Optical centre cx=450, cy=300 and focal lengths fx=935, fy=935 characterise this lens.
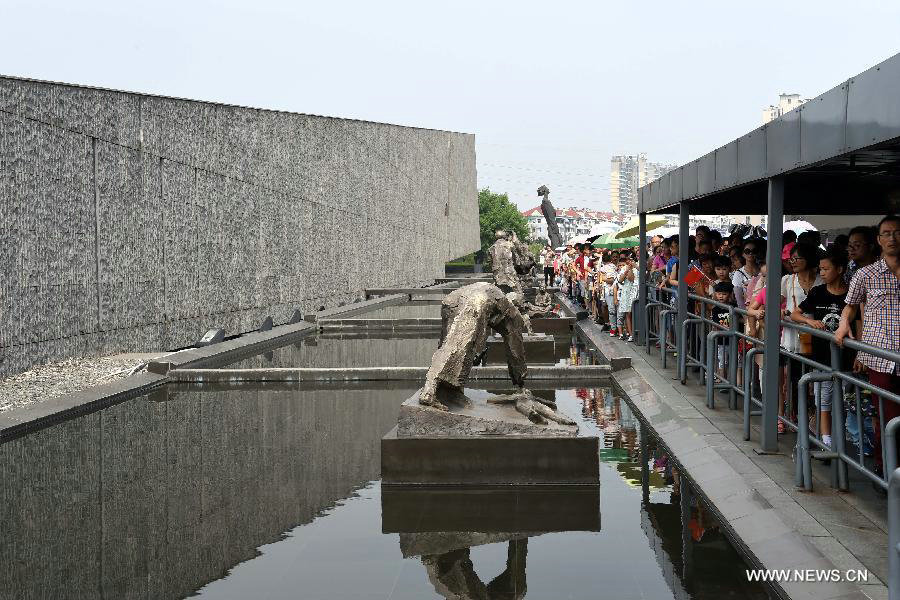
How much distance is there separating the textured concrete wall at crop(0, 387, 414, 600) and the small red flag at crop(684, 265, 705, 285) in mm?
3914

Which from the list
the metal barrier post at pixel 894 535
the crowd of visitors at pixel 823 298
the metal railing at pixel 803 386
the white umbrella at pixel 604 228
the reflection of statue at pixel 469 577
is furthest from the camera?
the white umbrella at pixel 604 228

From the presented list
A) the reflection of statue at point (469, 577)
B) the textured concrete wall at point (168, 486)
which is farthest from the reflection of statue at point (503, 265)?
the reflection of statue at point (469, 577)

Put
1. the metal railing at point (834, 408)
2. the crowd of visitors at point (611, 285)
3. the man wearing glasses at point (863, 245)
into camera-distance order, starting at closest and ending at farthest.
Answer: the metal railing at point (834, 408)
the man wearing glasses at point (863, 245)
the crowd of visitors at point (611, 285)

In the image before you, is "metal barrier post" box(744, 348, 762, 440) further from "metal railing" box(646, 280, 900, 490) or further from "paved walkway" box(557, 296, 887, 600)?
"paved walkway" box(557, 296, 887, 600)

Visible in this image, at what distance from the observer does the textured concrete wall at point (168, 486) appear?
5109 mm

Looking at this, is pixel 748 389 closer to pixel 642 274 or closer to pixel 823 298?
pixel 823 298

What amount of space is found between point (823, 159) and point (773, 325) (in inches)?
65.6

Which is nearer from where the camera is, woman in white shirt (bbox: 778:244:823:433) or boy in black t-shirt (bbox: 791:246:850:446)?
boy in black t-shirt (bbox: 791:246:850:446)

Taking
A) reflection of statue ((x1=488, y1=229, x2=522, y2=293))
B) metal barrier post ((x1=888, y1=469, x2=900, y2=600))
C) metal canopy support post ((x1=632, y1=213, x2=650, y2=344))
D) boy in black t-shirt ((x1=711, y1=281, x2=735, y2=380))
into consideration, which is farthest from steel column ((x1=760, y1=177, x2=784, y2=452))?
reflection of statue ((x1=488, y1=229, x2=522, y2=293))

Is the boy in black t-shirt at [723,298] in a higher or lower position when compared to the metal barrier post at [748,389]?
higher

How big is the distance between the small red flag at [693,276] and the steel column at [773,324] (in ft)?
13.5

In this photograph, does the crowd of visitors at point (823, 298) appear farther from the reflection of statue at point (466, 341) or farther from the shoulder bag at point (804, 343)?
the reflection of statue at point (466, 341)

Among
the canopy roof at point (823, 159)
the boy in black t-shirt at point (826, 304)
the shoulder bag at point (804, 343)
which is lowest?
the shoulder bag at point (804, 343)

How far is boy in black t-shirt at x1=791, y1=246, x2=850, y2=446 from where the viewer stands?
6.99 m
